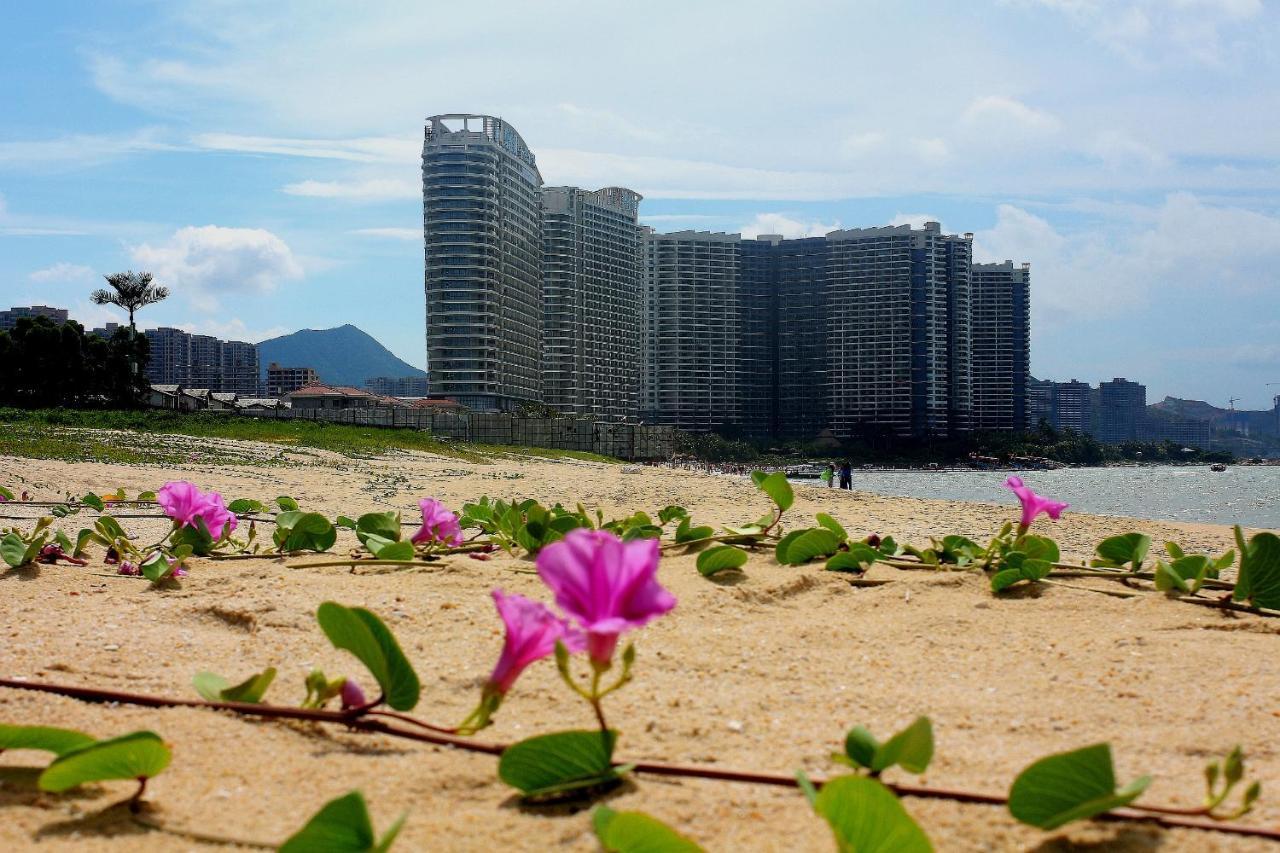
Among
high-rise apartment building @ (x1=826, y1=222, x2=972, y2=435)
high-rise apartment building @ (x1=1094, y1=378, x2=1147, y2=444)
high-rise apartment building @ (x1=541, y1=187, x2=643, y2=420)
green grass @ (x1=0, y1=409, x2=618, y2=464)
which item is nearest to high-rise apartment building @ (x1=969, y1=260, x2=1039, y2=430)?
high-rise apartment building @ (x1=826, y1=222, x2=972, y2=435)

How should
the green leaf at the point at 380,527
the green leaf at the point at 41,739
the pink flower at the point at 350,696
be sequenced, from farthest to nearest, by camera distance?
the green leaf at the point at 380,527 → the pink flower at the point at 350,696 → the green leaf at the point at 41,739

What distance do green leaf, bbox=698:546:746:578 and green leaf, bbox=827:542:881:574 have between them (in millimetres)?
328

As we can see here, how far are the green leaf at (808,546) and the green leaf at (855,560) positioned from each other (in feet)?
0.30

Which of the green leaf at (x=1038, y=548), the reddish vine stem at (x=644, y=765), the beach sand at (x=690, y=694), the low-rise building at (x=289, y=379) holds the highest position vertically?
the low-rise building at (x=289, y=379)

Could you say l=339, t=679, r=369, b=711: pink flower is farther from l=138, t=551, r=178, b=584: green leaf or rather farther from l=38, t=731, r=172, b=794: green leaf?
l=138, t=551, r=178, b=584: green leaf

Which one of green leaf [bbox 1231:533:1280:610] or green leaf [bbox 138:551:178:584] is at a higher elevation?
green leaf [bbox 1231:533:1280:610]

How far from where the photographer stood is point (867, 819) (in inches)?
42.9

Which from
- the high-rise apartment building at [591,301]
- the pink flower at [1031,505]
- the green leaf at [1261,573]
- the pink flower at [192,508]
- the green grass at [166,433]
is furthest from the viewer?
the high-rise apartment building at [591,301]

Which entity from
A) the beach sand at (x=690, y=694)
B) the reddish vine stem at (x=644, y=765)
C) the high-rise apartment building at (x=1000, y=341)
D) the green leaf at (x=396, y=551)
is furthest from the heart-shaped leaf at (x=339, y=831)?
the high-rise apartment building at (x=1000, y=341)

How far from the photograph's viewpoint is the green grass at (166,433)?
1468 centimetres

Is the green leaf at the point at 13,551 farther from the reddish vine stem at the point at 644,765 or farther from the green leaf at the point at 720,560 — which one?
the green leaf at the point at 720,560

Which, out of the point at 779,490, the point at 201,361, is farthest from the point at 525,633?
the point at 201,361

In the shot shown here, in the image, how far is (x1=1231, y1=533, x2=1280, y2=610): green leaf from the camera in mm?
2691

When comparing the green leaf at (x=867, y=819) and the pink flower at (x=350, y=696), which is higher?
the green leaf at (x=867, y=819)
